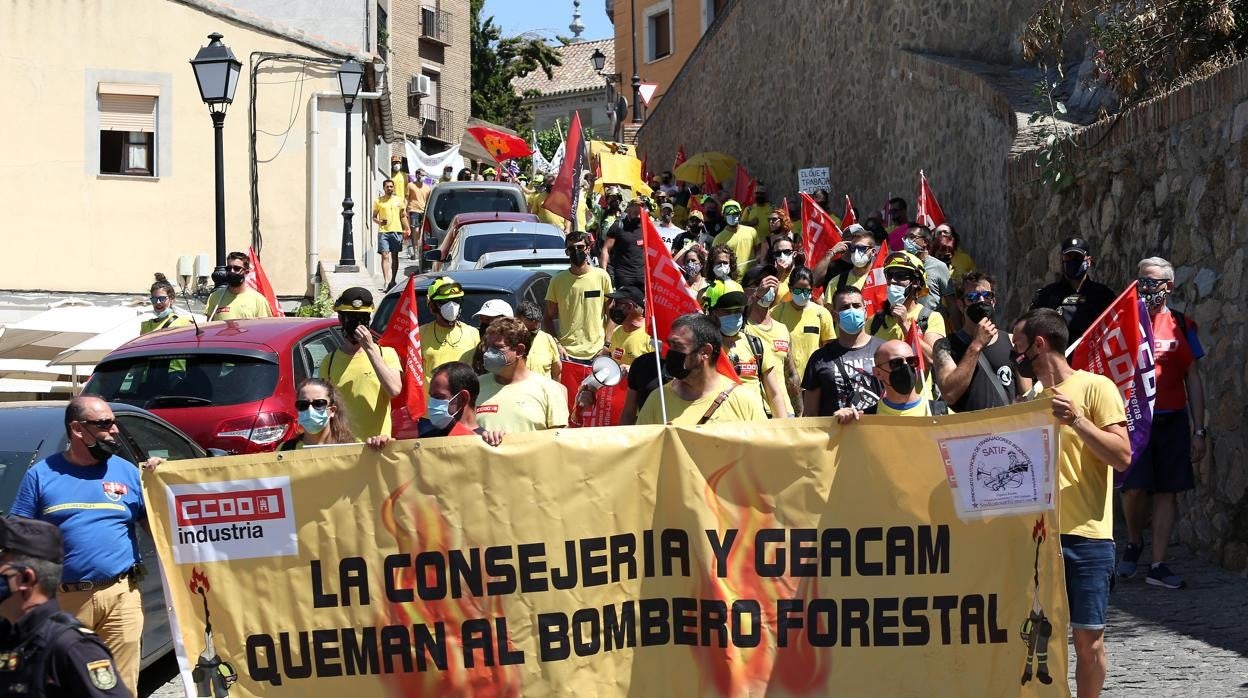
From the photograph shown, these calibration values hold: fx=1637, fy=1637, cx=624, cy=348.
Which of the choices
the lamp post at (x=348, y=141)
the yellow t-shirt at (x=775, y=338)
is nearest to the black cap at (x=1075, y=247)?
the yellow t-shirt at (x=775, y=338)

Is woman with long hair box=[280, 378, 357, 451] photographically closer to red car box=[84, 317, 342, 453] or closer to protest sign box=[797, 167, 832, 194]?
red car box=[84, 317, 342, 453]

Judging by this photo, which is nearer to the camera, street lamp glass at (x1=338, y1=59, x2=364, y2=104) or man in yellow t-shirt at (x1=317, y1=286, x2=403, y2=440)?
man in yellow t-shirt at (x1=317, y1=286, x2=403, y2=440)

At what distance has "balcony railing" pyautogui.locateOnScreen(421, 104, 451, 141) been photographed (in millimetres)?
59594

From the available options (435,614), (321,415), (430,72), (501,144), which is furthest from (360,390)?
(430,72)

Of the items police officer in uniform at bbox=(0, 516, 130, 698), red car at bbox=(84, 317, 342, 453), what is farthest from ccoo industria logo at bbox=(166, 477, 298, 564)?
red car at bbox=(84, 317, 342, 453)

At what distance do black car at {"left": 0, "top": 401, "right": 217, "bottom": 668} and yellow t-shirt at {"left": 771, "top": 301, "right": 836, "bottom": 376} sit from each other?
14.7 ft

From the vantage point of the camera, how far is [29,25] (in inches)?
942

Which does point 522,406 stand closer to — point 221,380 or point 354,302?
point 354,302

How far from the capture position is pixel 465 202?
1066 inches

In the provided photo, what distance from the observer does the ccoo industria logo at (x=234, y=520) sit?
634 cm

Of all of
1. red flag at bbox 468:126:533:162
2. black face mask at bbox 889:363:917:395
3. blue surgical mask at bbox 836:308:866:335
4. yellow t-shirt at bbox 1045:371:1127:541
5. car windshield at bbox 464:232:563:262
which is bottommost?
yellow t-shirt at bbox 1045:371:1127:541

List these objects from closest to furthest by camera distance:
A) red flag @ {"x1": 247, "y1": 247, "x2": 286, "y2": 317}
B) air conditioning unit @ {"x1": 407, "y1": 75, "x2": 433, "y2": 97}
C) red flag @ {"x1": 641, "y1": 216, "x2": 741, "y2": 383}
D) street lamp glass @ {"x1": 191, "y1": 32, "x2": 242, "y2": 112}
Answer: red flag @ {"x1": 641, "y1": 216, "x2": 741, "y2": 383}, red flag @ {"x1": 247, "y1": 247, "x2": 286, "y2": 317}, street lamp glass @ {"x1": 191, "y1": 32, "x2": 242, "y2": 112}, air conditioning unit @ {"x1": 407, "y1": 75, "x2": 433, "y2": 97}

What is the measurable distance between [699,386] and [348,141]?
18692 millimetres

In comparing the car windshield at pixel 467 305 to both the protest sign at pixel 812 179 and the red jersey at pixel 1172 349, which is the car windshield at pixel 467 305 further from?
the protest sign at pixel 812 179
